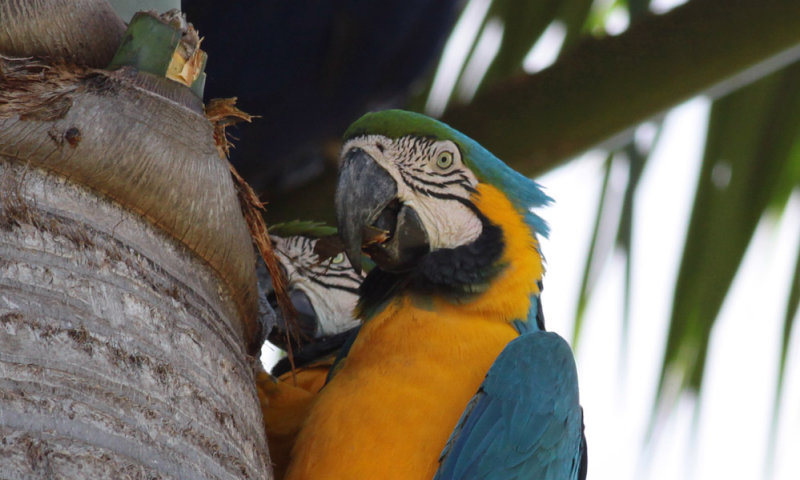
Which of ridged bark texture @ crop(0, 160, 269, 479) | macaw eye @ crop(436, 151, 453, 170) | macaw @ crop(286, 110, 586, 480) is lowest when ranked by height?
ridged bark texture @ crop(0, 160, 269, 479)

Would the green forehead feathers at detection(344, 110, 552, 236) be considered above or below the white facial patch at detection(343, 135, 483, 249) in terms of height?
above

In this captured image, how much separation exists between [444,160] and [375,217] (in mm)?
229

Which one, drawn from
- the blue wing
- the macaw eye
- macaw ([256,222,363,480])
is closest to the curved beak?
the macaw eye

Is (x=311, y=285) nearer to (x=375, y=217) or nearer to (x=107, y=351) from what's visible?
(x=375, y=217)

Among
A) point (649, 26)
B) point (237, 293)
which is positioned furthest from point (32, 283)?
point (649, 26)

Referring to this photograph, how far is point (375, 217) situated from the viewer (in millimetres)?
2225

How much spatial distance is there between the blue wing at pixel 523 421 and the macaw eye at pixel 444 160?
456 mm

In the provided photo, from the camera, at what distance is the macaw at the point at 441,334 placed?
1.90 m

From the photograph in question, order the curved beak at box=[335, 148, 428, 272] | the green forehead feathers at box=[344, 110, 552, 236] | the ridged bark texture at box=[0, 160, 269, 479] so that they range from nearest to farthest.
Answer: the ridged bark texture at box=[0, 160, 269, 479], the curved beak at box=[335, 148, 428, 272], the green forehead feathers at box=[344, 110, 552, 236]

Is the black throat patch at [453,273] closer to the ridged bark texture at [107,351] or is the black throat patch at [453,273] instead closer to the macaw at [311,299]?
the macaw at [311,299]

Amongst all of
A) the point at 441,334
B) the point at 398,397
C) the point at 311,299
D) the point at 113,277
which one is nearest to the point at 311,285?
the point at 311,299

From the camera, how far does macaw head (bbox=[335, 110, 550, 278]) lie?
2.22m

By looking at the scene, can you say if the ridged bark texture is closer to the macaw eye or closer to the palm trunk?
the palm trunk

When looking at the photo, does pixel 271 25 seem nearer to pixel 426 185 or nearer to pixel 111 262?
pixel 426 185
